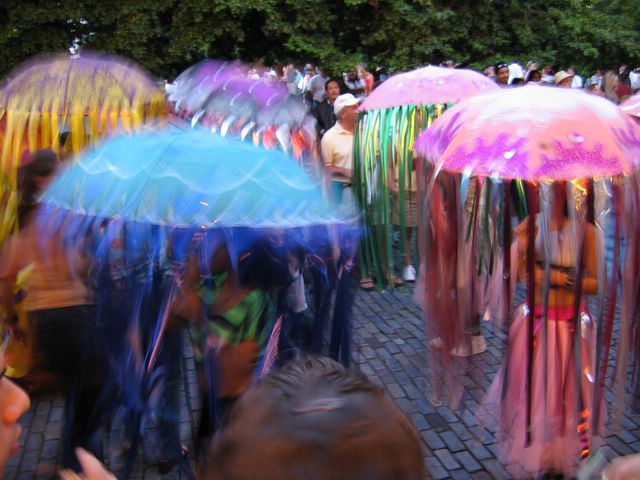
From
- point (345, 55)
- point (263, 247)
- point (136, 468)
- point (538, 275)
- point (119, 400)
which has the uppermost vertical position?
point (345, 55)

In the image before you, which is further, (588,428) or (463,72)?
(463,72)

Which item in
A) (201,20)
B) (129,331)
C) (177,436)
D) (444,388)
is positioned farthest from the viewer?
(201,20)

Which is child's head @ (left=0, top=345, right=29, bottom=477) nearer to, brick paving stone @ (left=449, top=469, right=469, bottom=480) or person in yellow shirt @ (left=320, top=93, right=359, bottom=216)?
brick paving stone @ (left=449, top=469, right=469, bottom=480)

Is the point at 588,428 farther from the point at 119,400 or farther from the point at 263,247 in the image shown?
the point at 119,400

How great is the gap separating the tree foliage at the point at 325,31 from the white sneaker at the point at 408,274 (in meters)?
9.21

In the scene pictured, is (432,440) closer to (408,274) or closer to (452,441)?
(452,441)

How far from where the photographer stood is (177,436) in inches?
104

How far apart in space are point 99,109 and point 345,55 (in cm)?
1156

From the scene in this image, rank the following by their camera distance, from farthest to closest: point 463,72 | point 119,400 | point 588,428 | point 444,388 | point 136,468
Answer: point 463,72 → point 444,388 → point 136,468 → point 588,428 → point 119,400

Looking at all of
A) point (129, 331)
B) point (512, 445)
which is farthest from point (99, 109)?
point (512, 445)

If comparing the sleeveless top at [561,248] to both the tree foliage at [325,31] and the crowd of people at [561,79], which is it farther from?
the tree foliage at [325,31]

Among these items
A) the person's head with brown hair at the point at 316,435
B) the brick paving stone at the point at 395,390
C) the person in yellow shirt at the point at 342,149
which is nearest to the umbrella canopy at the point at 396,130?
the person in yellow shirt at the point at 342,149

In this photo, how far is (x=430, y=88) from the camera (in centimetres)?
504

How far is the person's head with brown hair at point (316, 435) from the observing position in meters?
0.90
